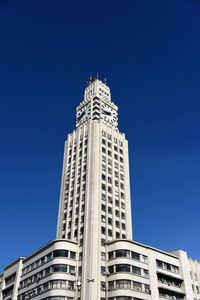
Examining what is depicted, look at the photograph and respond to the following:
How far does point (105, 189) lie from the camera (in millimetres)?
77812

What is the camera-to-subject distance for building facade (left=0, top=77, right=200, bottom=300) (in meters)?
60.3

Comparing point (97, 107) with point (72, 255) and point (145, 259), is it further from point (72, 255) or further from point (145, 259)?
point (145, 259)

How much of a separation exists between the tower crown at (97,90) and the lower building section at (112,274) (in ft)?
190

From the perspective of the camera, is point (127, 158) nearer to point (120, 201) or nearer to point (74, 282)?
point (120, 201)

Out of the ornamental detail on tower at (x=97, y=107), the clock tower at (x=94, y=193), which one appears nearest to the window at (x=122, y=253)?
the clock tower at (x=94, y=193)

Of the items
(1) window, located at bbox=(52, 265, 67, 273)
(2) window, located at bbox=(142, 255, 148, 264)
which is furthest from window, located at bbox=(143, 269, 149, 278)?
(1) window, located at bbox=(52, 265, 67, 273)

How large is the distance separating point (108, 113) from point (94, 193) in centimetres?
3755

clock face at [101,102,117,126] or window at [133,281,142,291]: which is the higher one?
clock face at [101,102,117,126]

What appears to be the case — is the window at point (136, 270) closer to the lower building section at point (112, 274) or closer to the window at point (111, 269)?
the lower building section at point (112, 274)

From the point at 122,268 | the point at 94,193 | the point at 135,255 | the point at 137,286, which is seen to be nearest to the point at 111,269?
the point at 122,268

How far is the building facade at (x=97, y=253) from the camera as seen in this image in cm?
6031

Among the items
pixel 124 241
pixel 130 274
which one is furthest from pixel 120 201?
pixel 130 274

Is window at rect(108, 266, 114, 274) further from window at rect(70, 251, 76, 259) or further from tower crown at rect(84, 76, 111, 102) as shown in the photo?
tower crown at rect(84, 76, 111, 102)

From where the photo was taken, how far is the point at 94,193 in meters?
74.1
